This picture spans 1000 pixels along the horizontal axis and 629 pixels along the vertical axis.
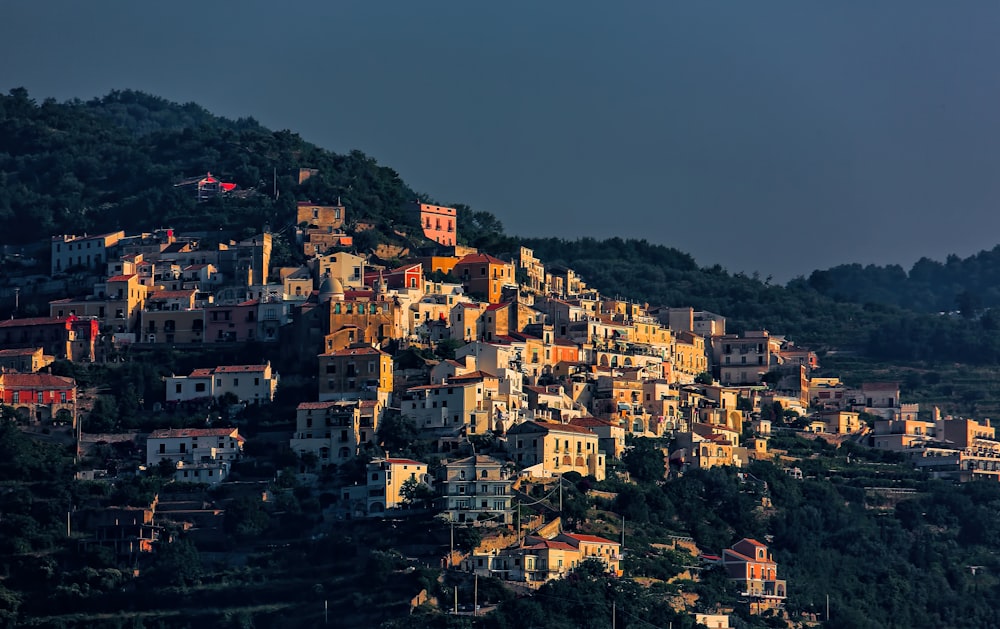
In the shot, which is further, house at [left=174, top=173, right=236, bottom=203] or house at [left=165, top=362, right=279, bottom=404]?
house at [left=174, top=173, right=236, bottom=203]

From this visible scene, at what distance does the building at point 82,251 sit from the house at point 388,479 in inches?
764

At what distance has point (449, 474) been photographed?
199 ft

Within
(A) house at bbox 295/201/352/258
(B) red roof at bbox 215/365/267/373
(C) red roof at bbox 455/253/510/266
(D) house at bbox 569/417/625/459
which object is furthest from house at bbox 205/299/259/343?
(D) house at bbox 569/417/625/459

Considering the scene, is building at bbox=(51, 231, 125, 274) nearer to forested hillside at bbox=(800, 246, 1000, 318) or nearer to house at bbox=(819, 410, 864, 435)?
house at bbox=(819, 410, 864, 435)

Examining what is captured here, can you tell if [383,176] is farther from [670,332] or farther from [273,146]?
[670,332]

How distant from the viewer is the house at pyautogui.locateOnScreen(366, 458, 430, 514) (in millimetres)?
61031

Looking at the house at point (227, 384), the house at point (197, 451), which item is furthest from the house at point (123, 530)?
the house at point (227, 384)

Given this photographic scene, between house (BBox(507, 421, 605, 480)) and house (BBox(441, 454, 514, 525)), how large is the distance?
6.47 ft

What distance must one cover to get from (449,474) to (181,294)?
51.9 feet

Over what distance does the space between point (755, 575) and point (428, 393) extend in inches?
397

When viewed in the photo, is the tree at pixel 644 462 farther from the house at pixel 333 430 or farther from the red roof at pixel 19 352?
the red roof at pixel 19 352

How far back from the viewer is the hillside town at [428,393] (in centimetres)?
6166

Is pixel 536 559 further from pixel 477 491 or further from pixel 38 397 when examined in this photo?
pixel 38 397

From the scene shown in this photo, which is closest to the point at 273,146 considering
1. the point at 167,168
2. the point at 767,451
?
the point at 167,168
